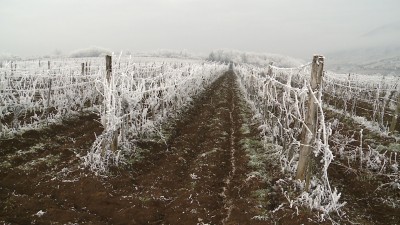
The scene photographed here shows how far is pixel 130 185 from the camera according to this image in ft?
21.0

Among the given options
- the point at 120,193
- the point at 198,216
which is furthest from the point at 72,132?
the point at 198,216

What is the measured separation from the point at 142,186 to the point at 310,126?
3.37 m

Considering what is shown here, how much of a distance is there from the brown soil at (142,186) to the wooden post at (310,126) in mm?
673

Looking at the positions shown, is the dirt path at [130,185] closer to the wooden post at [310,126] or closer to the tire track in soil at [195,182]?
the tire track in soil at [195,182]

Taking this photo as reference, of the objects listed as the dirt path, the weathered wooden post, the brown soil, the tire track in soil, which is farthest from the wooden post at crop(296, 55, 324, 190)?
the weathered wooden post

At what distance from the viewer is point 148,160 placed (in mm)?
7977

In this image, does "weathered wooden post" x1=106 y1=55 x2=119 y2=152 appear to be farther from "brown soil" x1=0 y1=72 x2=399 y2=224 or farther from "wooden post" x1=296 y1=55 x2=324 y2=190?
"wooden post" x1=296 y1=55 x2=324 y2=190

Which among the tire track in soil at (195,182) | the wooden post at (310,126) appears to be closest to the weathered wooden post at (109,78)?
the tire track in soil at (195,182)

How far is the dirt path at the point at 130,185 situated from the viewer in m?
5.14

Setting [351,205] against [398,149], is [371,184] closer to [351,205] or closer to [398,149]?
[351,205]

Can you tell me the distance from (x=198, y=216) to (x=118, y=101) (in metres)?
3.80

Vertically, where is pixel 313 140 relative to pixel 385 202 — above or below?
above

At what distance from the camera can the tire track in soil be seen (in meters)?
5.26

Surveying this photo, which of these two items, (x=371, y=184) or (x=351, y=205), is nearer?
(x=351, y=205)
